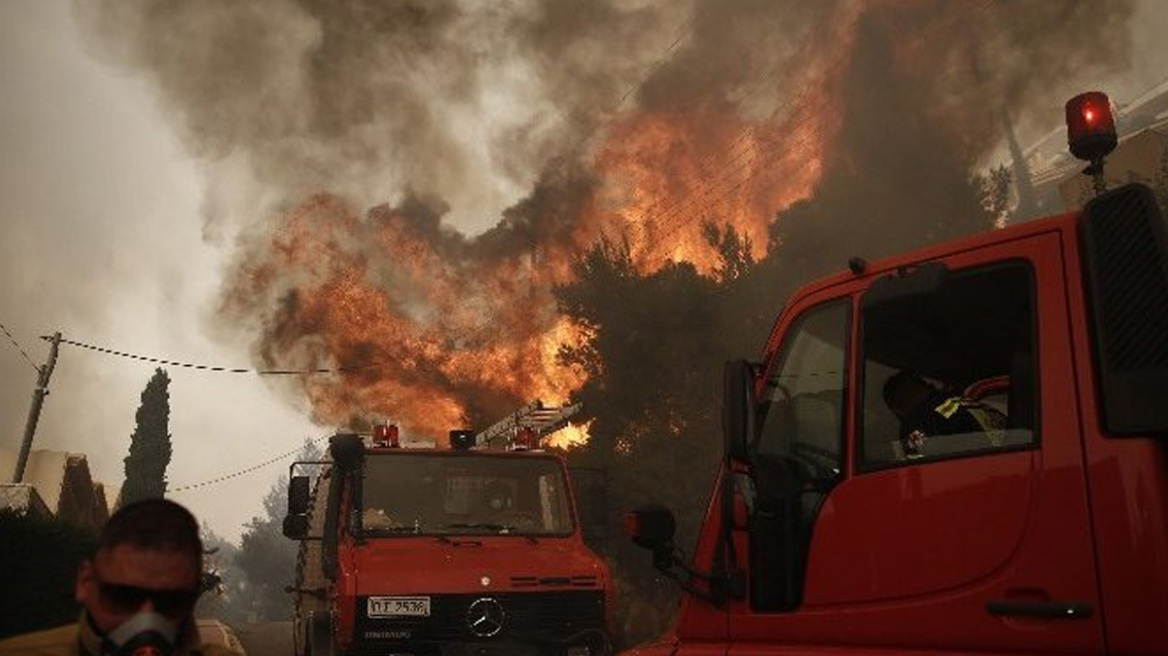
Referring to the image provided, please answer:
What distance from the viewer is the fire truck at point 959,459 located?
8.11ft

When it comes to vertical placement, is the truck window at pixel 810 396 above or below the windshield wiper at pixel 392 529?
above

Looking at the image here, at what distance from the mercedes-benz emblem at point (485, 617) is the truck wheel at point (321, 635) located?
1.05 meters

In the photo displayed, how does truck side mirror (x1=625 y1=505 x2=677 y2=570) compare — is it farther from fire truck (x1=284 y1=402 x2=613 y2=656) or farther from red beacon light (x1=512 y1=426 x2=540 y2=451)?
red beacon light (x1=512 y1=426 x2=540 y2=451)

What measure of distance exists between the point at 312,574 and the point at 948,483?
280 inches

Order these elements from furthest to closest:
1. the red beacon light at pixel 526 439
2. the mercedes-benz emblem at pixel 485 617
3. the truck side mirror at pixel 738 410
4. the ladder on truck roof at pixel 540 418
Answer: the ladder on truck roof at pixel 540 418, the red beacon light at pixel 526 439, the mercedes-benz emblem at pixel 485 617, the truck side mirror at pixel 738 410

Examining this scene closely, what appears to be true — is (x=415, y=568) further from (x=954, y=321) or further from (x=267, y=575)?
(x=267, y=575)

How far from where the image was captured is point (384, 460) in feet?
24.9

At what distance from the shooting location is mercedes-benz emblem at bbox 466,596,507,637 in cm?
676

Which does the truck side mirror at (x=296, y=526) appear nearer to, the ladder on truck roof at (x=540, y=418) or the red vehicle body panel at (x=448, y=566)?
the red vehicle body panel at (x=448, y=566)

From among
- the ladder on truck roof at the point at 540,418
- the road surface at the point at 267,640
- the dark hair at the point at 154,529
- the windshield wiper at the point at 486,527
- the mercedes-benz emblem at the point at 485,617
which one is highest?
the ladder on truck roof at the point at 540,418

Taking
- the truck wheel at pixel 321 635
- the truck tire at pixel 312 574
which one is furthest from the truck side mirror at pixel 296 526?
the truck wheel at pixel 321 635

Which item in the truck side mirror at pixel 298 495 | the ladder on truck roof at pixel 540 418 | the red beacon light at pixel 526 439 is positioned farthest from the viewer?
the ladder on truck roof at pixel 540 418

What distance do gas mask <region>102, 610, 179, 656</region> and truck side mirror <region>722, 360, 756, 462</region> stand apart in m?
1.79

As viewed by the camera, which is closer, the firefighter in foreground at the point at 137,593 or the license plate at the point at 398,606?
the firefighter in foreground at the point at 137,593
